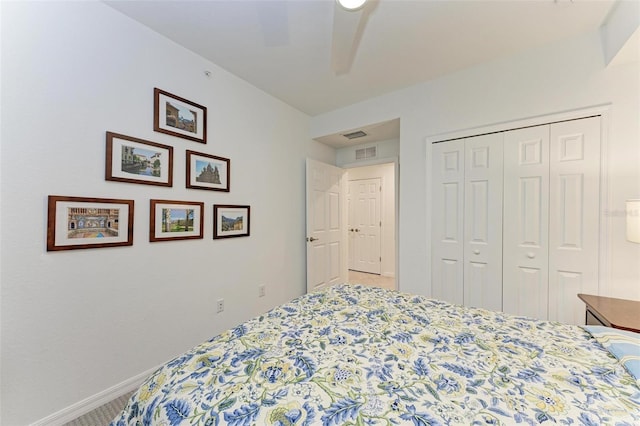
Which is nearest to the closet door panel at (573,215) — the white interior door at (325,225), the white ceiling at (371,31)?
the white ceiling at (371,31)

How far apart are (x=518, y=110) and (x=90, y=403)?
3.88 meters

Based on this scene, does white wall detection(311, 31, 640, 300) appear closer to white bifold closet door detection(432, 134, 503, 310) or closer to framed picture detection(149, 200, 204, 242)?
white bifold closet door detection(432, 134, 503, 310)

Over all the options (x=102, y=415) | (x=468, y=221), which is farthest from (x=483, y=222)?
(x=102, y=415)

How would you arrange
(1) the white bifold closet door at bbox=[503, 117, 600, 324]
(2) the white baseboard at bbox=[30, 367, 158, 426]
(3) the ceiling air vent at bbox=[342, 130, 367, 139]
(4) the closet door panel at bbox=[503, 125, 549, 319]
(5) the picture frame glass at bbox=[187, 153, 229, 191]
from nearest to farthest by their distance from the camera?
(2) the white baseboard at bbox=[30, 367, 158, 426] → (1) the white bifold closet door at bbox=[503, 117, 600, 324] → (4) the closet door panel at bbox=[503, 125, 549, 319] → (5) the picture frame glass at bbox=[187, 153, 229, 191] → (3) the ceiling air vent at bbox=[342, 130, 367, 139]

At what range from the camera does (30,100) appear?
55.1 inches

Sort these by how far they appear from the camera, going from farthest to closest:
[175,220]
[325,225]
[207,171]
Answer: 1. [325,225]
2. [207,171]
3. [175,220]

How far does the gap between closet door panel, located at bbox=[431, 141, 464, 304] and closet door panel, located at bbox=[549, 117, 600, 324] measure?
2.15 ft

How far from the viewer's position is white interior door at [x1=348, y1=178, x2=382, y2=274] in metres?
5.17

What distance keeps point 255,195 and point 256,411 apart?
2.25 meters

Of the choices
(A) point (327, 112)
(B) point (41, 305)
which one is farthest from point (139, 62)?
(A) point (327, 112)

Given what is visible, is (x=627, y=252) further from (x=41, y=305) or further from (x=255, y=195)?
(x=41, y=305)

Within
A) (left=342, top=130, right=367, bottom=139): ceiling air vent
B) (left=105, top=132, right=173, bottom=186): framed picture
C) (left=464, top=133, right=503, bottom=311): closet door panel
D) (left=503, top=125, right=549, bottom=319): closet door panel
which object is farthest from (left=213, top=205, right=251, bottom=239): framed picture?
(left=503, top=125, right=549, bottom=319): closet door panel

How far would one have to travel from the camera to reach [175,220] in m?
2.05

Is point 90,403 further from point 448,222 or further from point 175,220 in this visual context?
point 448,222
